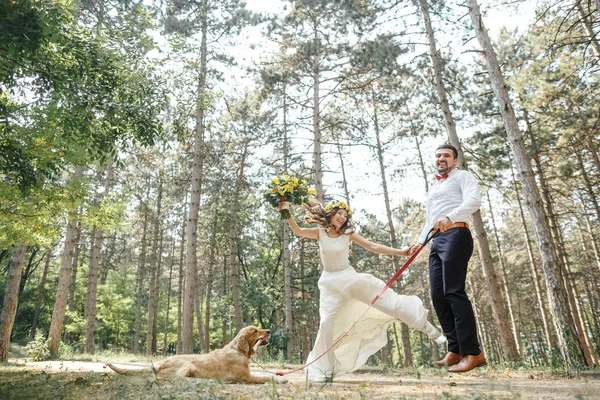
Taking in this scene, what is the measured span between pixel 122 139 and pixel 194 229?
6397 millimetres

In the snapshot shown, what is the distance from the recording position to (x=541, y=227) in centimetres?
625

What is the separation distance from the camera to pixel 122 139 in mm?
6113

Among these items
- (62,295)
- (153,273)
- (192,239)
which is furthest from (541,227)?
(153,273)

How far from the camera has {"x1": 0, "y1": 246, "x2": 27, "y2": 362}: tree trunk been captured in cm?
1022

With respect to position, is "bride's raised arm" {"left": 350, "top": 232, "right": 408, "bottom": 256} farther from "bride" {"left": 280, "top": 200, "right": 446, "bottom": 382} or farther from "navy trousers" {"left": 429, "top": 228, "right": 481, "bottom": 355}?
"navy trousers" {"left": 429, "top": 228, "right": 481, "bottom": 355}

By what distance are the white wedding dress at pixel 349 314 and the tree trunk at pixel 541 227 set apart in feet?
7.00

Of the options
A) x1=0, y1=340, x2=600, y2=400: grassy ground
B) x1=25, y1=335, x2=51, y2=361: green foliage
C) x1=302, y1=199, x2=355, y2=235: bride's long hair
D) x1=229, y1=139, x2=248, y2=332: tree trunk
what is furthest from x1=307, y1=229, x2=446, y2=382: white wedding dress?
x1=229, y1=139, x2=248, y2=332: tree trunk

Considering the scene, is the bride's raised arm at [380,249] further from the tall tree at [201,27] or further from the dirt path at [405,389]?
the tall tree at [201,27]

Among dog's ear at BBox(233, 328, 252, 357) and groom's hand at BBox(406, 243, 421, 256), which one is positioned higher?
groom's hand at BBox(406, 243, 421, 256)

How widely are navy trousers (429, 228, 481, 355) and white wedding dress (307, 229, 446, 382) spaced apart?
76 centimetres

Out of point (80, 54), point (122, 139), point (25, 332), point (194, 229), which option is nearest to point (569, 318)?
point (122, 139)

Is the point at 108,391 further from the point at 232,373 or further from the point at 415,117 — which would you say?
the point at 415,117

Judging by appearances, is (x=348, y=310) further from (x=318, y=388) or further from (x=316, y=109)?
(x=316, y=109)

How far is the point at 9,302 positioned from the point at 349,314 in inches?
414
